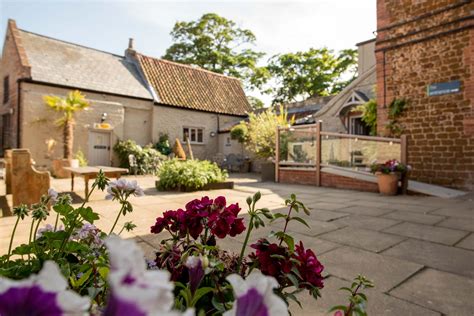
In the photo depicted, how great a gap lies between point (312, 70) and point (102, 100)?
16797 mm

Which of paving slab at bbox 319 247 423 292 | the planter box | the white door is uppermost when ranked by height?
the white door

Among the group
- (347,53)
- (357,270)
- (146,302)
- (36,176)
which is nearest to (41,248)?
(146,302)

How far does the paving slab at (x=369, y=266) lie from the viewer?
6.43 ft

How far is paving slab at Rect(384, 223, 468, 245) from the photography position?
2951 millimetres

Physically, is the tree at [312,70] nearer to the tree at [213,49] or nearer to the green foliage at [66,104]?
the tree at [213,49]

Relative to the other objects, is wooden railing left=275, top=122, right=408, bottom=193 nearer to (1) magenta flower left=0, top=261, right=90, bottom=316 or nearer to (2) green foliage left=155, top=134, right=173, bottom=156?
(2) green foliage left=155, top=134, right=173, bottom=156

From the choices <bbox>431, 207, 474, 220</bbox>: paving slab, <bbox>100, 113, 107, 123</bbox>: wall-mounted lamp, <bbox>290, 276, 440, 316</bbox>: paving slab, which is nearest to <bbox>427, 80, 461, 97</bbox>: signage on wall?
<bbox>431, 207, 474, 220</bbox>: paving slab

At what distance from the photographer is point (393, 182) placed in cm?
636

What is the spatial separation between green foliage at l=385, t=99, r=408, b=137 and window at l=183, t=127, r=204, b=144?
10.4m

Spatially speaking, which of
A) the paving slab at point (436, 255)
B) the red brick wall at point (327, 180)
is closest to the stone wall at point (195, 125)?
the red brick wall at point (327, 180)

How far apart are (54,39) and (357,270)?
16.9 m

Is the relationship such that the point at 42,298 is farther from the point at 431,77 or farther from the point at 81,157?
the point at 81,157

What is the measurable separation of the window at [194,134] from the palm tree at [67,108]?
5689 mm

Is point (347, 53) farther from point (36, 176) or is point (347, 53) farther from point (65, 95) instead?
point (36, 176)
